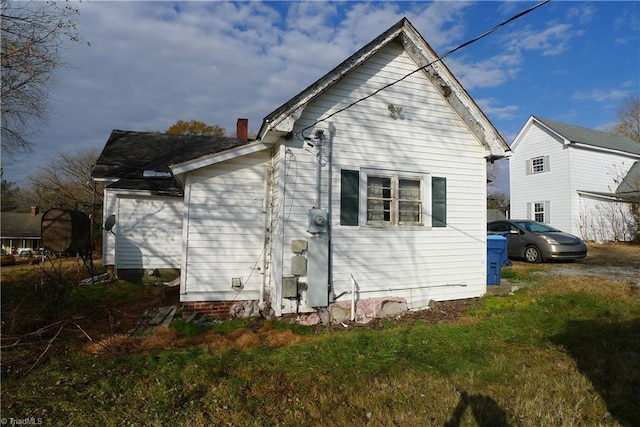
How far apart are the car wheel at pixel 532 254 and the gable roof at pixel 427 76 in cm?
585

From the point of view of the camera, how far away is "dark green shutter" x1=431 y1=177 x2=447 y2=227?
823cm

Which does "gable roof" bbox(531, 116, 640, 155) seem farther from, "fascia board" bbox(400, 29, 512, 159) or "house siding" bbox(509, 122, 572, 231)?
"fascia board" bbox(400, 29, 512, 159)

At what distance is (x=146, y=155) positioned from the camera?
15.1 m

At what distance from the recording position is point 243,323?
7.12m

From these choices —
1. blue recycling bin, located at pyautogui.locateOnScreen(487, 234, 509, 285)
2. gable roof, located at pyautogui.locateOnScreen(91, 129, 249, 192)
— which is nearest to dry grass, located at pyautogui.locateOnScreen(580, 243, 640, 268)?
blue recycling bin, located at pyautogui.locateOnScreen(487, 234, 509, 285)

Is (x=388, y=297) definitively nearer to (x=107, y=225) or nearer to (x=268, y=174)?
(x=268, y=174)

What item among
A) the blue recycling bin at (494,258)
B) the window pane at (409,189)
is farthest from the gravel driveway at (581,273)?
the window pane at (409,189)

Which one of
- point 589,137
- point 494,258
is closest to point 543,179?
point 589,137

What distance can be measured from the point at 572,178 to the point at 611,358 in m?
19.7

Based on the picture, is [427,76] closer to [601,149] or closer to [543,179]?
[543,179]

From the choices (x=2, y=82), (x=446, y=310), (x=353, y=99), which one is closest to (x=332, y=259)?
(x=446, y=310)

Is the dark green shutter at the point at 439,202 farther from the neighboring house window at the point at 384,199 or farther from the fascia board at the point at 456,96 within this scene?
the fascia board at the point at 456,96

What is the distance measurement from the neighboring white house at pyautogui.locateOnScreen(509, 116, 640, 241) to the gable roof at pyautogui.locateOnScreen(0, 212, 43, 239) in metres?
43.1

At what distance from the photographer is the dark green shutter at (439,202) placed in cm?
823
